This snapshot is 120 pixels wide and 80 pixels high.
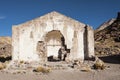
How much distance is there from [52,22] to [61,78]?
12.4 m

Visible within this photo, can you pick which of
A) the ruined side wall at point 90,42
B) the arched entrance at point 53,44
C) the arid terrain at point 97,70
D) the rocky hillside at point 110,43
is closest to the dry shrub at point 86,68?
the arid terrain at point 97,70

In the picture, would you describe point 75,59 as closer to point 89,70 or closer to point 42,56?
point 42,56

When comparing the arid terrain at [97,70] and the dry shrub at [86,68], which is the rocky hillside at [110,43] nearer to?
the arid terrain at [97,70]

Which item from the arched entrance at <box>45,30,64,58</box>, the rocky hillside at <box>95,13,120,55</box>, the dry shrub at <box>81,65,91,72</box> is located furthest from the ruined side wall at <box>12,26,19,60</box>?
the rocky hillside at <box>95,13,120,55</box>

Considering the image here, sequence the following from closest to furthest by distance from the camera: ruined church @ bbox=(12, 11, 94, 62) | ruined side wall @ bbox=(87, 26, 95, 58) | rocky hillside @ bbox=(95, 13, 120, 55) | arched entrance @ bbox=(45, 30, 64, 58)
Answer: ruined church @ bbox=(12, 11, 94, 62)
ruined side wall @ bbox=(87, 26, 95, 58)
arched entrance @ bbox=(45, 30, 64, 58)
rocky hillside @ bbox=(95, 13, 120, 55)

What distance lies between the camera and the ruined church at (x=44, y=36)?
30.7m

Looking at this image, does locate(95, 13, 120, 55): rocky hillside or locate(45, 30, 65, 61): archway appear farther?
locate(95, 13, 120, 55): rocky hillside

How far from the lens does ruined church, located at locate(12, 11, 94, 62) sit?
3067 centimetres

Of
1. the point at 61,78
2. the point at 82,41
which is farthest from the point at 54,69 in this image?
the point at 82,41

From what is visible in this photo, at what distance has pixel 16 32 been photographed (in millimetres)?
30719

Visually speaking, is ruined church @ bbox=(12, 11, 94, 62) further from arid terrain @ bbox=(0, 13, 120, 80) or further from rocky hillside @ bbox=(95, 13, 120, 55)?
rocky hillside @ bbox=(95, 13, 120, 55)

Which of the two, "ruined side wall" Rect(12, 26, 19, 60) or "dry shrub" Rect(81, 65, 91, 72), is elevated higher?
"ruined side wall" Rect(12, 26, 19, 60)

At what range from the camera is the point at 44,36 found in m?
31.4

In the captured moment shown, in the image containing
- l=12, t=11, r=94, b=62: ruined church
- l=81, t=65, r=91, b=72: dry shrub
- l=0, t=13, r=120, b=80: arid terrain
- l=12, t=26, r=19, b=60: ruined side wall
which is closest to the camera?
l=0, t=13, r=120, b=80: arid terrain
